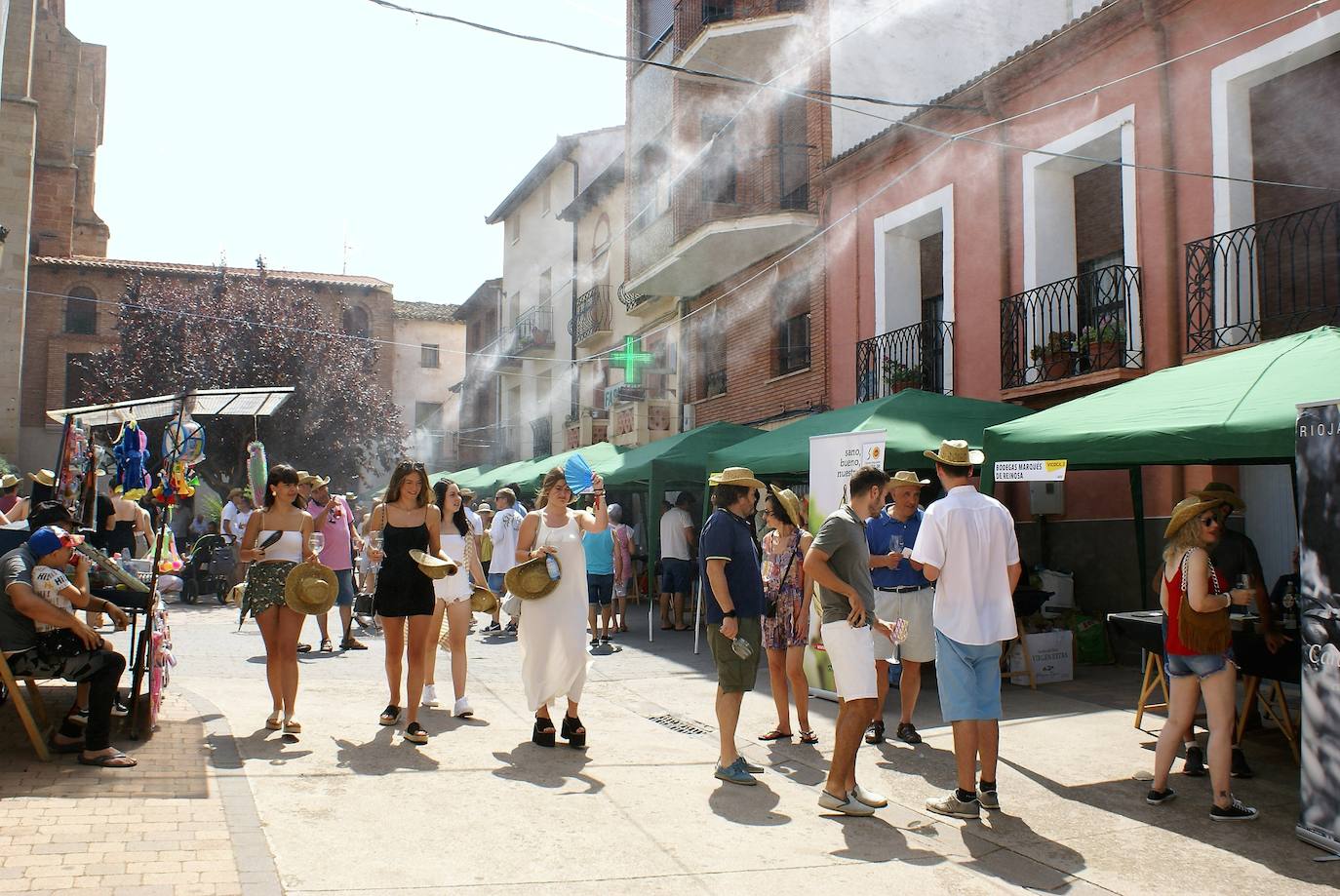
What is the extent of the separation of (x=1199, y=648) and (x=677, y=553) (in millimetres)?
8351

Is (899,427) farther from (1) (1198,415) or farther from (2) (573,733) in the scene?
(2) (573,733)

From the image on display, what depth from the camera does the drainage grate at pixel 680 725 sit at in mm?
7145

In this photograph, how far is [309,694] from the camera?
8.01 metres

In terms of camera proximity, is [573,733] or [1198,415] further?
[573,733]

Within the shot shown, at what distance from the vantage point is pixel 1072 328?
38.2 ft

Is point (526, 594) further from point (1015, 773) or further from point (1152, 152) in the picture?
point (1152, 152)

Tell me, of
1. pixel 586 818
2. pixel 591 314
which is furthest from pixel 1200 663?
pixel 591 314

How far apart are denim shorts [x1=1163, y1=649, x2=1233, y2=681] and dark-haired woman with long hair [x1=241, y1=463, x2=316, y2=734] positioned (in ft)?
15.7

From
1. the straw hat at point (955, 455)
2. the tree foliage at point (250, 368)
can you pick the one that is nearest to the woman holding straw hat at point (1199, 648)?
the straw hat at point (955, 455)

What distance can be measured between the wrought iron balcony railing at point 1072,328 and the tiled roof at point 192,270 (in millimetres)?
29942

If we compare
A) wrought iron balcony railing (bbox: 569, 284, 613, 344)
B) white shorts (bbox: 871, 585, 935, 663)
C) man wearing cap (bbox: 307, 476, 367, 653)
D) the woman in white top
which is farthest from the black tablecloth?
wrought iron balcony railing (bbox: 569, 284, 613, 344)

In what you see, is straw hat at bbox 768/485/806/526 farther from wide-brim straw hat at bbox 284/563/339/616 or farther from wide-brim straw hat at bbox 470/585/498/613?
wide-brim straw hat at bbox 284/563/339/616

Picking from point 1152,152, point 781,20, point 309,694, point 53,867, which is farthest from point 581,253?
point 53,867

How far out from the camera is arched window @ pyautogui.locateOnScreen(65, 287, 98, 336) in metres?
38.1
